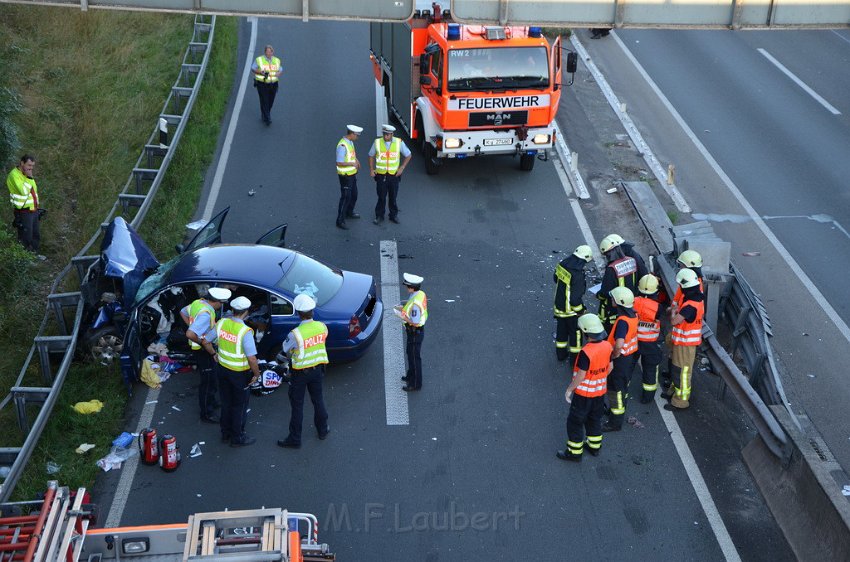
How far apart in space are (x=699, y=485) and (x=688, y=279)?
7.31 ft

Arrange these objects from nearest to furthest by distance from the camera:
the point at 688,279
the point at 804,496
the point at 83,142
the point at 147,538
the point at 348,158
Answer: the point at 147,538 < the point at 804,496 < the point at 688,279 < the point at 348,158 < the point at 83,142


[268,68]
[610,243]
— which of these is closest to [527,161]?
[268,68]

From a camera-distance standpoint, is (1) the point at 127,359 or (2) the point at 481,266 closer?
(1) the point at 127,359

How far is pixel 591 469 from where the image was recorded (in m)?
10.3

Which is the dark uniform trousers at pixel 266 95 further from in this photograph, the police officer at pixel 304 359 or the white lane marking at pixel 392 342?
the police officer at pixel 304 359

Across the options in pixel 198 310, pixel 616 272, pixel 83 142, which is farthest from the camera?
pixel 83 142

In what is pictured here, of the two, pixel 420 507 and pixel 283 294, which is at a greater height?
pixel 283 294

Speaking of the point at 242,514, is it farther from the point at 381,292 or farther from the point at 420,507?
the point at 381,292

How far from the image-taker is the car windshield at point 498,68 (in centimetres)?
1555

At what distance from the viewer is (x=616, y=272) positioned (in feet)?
38.4

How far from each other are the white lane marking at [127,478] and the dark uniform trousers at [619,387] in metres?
4.98

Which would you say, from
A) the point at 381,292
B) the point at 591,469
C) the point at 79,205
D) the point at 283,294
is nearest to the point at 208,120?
the point at 79,205

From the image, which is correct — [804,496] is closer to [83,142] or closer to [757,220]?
[757,220]

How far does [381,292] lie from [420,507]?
429cm
